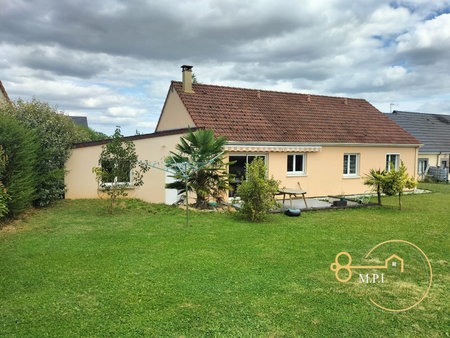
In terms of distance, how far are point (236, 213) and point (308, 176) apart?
315 inches

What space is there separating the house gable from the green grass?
9411mm

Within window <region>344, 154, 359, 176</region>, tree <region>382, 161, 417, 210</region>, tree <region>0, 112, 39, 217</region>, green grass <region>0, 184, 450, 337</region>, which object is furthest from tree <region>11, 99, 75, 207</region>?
window <region>344, 154, 359, 176</region>

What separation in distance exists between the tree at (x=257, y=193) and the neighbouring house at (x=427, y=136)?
32722 mm

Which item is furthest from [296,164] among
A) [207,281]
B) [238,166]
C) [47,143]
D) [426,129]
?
[426,129]

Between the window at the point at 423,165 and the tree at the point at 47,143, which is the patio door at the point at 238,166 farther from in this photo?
the window at the point at 423,165

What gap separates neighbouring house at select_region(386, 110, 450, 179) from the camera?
1657 inches

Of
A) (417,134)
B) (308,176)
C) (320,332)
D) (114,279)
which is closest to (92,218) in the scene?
(114,279)

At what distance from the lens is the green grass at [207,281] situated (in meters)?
6.09

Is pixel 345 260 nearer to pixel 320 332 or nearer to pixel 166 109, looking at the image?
pixel 320 332

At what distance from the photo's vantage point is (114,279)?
8.05 meters

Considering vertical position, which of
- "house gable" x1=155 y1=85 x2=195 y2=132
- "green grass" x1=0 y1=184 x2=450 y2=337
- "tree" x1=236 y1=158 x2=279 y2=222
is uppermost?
"house gable" x1=155 y1=85 x2=195 y2=132

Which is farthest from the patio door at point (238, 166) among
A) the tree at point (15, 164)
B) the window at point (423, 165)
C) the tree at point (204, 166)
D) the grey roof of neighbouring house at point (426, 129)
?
the window at point (423, 165)

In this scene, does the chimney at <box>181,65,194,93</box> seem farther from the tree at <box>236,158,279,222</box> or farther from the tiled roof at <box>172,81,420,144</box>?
the tree at <box>236,158,279,222</box>

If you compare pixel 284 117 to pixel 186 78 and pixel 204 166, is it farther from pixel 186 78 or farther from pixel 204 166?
pixel 204 166
